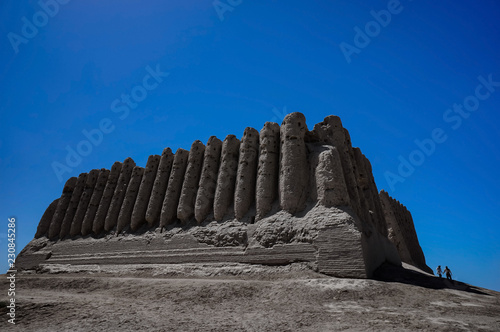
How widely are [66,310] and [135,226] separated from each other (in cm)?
741

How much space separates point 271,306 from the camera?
7.45 meters

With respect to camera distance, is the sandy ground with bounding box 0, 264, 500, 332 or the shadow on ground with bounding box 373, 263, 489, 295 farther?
the shadow on ground with bounding box 373, 263, 489, 295

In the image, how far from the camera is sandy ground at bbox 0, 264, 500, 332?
611 centimetres

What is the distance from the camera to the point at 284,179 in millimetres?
11383

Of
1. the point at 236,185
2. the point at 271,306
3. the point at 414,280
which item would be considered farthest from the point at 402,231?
the point at 271,306

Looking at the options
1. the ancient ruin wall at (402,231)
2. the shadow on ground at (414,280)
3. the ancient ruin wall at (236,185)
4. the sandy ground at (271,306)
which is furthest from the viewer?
the ancient ruin wall at (402,231)

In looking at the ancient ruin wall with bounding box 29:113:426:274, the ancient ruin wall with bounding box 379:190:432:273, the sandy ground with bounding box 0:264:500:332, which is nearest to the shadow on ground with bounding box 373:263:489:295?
the sandy ground with bounding box 0:264:500:332

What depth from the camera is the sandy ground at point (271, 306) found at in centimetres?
611

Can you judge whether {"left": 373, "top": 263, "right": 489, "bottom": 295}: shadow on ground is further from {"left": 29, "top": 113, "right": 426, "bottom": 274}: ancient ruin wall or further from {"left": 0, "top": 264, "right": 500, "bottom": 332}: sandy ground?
{"left": 29, "top": 113, "right": 426, "bottom": 274}: ancient ruin wall

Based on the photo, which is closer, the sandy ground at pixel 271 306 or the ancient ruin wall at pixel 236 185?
the sandy ground at pixel 271 306

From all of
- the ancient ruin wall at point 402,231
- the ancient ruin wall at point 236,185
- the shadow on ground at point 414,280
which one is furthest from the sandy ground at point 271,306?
the ancient ruin wall at point 402,231

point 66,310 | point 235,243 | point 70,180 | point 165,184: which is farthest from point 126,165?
point 66,310

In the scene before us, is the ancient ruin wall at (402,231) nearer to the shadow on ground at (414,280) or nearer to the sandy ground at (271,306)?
the shadow on ground at (414,280)

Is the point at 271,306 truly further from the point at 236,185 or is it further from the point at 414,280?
the point at 236,185
